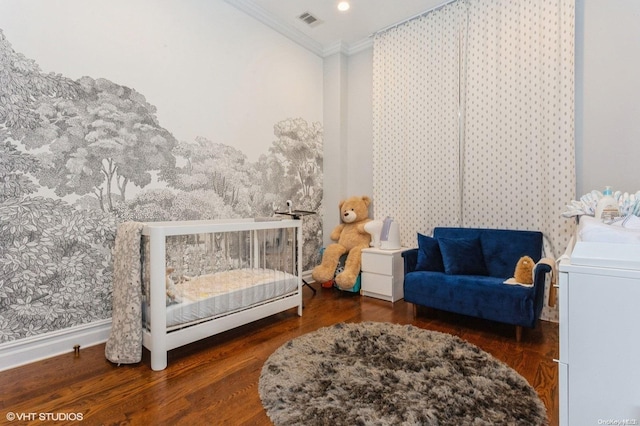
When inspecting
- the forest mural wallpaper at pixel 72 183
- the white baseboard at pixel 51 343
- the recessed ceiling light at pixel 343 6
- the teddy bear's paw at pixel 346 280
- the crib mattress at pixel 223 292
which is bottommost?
the white baseboard at pixel 51 343

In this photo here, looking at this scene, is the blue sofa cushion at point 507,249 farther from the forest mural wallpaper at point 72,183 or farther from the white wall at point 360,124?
the forest mural wallpaper at point 72,183

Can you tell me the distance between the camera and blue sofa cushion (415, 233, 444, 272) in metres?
2.79

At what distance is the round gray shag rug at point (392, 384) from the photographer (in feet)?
4.52

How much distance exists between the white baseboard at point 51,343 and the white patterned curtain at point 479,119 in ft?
9.07

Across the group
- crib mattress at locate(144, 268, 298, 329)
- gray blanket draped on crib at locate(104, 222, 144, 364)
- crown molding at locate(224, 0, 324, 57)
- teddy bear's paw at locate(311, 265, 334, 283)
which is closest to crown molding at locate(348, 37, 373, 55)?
crown molding at locate(224, 0, 324, 57)

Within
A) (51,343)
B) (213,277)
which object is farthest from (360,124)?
(51,343)

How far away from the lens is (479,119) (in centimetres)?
292

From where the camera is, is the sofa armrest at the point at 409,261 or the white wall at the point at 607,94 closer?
the white wall at the point at 607,94

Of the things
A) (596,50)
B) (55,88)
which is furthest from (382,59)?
(55,88)

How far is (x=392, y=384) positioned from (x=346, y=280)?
5.50 feet

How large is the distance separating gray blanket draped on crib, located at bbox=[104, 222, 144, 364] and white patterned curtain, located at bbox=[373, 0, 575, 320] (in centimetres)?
249

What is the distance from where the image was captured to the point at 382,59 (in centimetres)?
356

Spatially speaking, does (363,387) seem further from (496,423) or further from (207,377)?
(207,377)

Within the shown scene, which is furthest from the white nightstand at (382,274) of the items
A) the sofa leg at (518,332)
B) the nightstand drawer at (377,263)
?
the sofa leg at (518,332)
